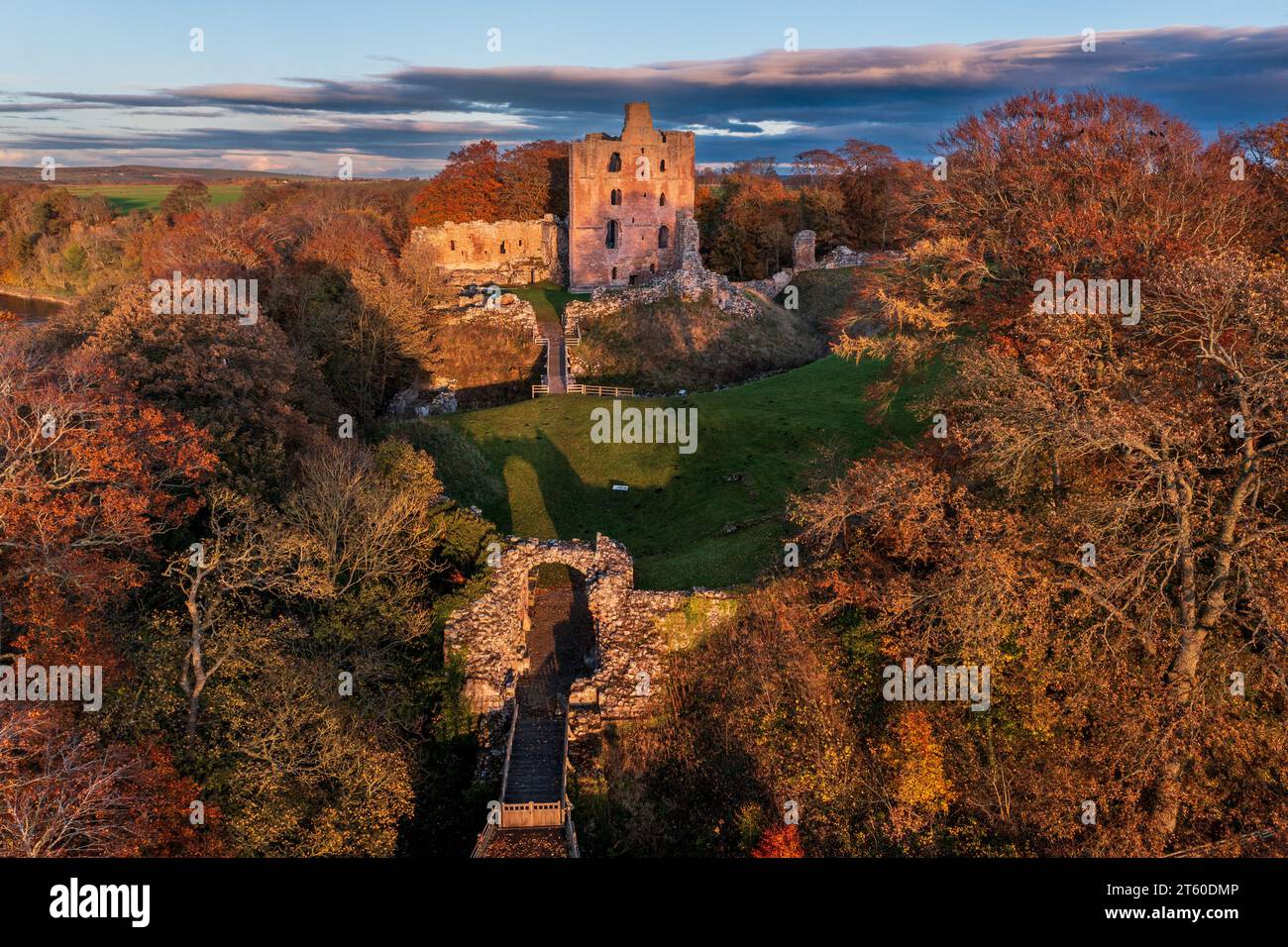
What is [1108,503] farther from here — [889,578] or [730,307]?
[730,307]

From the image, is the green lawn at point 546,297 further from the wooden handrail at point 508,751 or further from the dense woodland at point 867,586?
the wooden handrail at point 508,751

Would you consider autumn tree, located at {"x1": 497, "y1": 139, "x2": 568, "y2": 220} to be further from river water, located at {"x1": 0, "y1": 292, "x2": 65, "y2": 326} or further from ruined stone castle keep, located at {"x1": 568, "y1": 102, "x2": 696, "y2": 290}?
river water, located at {"x1": 0, "y1": 292, "x2": 65, "y2": 326}

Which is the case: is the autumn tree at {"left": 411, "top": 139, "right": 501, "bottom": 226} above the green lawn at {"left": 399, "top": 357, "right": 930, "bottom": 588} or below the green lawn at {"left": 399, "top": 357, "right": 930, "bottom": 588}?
above

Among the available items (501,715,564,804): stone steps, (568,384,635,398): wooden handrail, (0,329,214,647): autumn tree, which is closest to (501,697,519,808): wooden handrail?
(501,715,564,804): stone steps

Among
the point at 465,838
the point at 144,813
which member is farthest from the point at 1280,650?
the point at 144,813

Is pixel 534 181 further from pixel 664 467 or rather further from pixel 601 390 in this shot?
pixel 664 467
